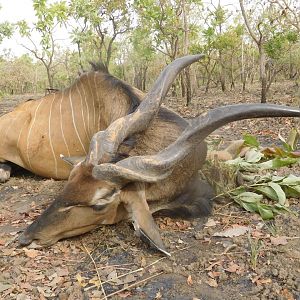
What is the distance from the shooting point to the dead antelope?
241cm

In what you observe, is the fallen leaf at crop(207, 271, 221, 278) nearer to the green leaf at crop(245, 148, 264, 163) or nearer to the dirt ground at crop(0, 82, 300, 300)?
the dirt ground at crop(0, 82, 300, 300)

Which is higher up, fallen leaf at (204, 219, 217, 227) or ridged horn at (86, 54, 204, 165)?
ridged horn at (86, 54, 204, 165)

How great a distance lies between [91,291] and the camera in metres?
2.14

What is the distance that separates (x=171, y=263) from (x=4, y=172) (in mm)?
2593

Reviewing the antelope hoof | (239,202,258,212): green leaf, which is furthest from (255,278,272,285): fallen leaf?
the antelope hoof

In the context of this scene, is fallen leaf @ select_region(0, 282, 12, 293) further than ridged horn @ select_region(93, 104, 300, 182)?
No

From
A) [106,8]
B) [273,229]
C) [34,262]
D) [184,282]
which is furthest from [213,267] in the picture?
[106,8]

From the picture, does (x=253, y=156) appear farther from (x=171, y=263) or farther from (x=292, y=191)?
(x=171, y=263)

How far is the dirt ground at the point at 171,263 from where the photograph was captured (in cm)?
211

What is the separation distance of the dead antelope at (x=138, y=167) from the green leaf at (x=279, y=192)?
18.8 inches

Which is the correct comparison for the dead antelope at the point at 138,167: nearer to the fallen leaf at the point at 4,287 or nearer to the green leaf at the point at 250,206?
the green leaf at the point at 250,206

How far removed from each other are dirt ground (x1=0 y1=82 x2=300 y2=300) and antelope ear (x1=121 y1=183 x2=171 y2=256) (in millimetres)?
115

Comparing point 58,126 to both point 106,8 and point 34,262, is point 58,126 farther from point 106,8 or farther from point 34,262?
point 106,8

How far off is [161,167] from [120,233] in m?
0.58
